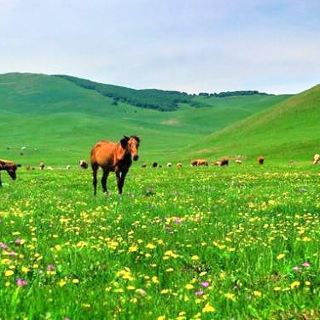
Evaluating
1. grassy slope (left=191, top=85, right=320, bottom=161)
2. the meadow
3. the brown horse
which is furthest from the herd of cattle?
grassy slope (left=191, top=85, right=320, bottom=161)

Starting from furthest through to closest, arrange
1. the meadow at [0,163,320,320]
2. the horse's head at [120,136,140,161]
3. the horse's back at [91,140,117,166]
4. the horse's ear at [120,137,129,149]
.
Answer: the horse's back at [91,140,117,166] → the horse's ear at [120,137,129,149] → the horse's head at [120,136,140,161] → the meadow at [0,163,320,320]

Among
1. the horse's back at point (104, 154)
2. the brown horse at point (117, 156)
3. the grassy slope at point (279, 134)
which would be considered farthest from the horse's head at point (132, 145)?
the grassy slope at point (279, 134)

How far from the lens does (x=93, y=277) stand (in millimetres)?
7824

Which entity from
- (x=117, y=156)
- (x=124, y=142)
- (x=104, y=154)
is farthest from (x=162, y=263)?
(x=104, y=154)

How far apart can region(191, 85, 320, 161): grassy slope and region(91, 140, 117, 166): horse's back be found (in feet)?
187

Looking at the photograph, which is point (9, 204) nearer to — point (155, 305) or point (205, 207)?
point (205, 207)

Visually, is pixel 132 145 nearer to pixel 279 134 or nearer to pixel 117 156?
pixel 117 156

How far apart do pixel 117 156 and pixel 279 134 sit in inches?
3412

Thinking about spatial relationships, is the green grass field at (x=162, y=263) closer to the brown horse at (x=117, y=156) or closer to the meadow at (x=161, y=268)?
the meadow at (x=161, y=268)

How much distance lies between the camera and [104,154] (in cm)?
2667

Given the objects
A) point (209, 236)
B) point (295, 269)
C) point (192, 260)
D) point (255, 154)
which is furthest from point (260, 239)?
point (255, 154)

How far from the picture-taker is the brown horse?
2340 centimetres

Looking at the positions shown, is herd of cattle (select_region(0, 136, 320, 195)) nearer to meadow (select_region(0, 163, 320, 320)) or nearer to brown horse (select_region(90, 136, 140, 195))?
brown horse (select_region(90, 136, 140, 195))

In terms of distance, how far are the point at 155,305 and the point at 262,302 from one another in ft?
4.11
